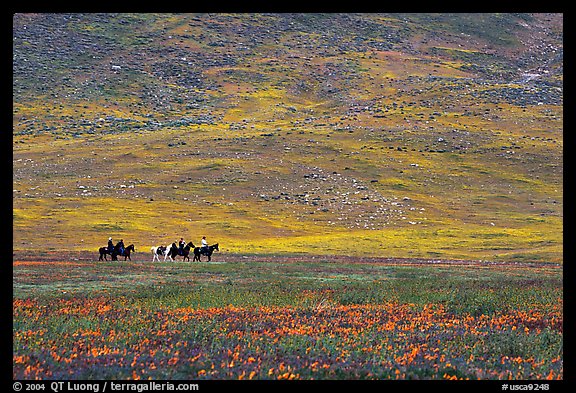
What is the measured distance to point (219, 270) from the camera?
126 ft

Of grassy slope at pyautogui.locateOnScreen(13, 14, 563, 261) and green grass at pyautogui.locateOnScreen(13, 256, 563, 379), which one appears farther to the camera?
grassy slope at pyautogui.locateOnScreen(13, 14, 563, 261)

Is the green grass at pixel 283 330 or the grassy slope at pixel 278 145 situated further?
the grassy slope at pixel 278 145

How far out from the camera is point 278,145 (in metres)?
116

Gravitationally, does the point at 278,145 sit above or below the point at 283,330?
below

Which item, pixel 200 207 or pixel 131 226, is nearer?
pixel 131 226

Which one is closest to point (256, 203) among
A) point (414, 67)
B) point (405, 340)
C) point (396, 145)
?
point (396, 145)

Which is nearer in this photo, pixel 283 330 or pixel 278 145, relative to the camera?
pixel 283 330

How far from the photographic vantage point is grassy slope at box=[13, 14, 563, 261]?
248 feet

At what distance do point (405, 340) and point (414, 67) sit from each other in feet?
567

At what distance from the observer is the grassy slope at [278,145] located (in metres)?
75.6
